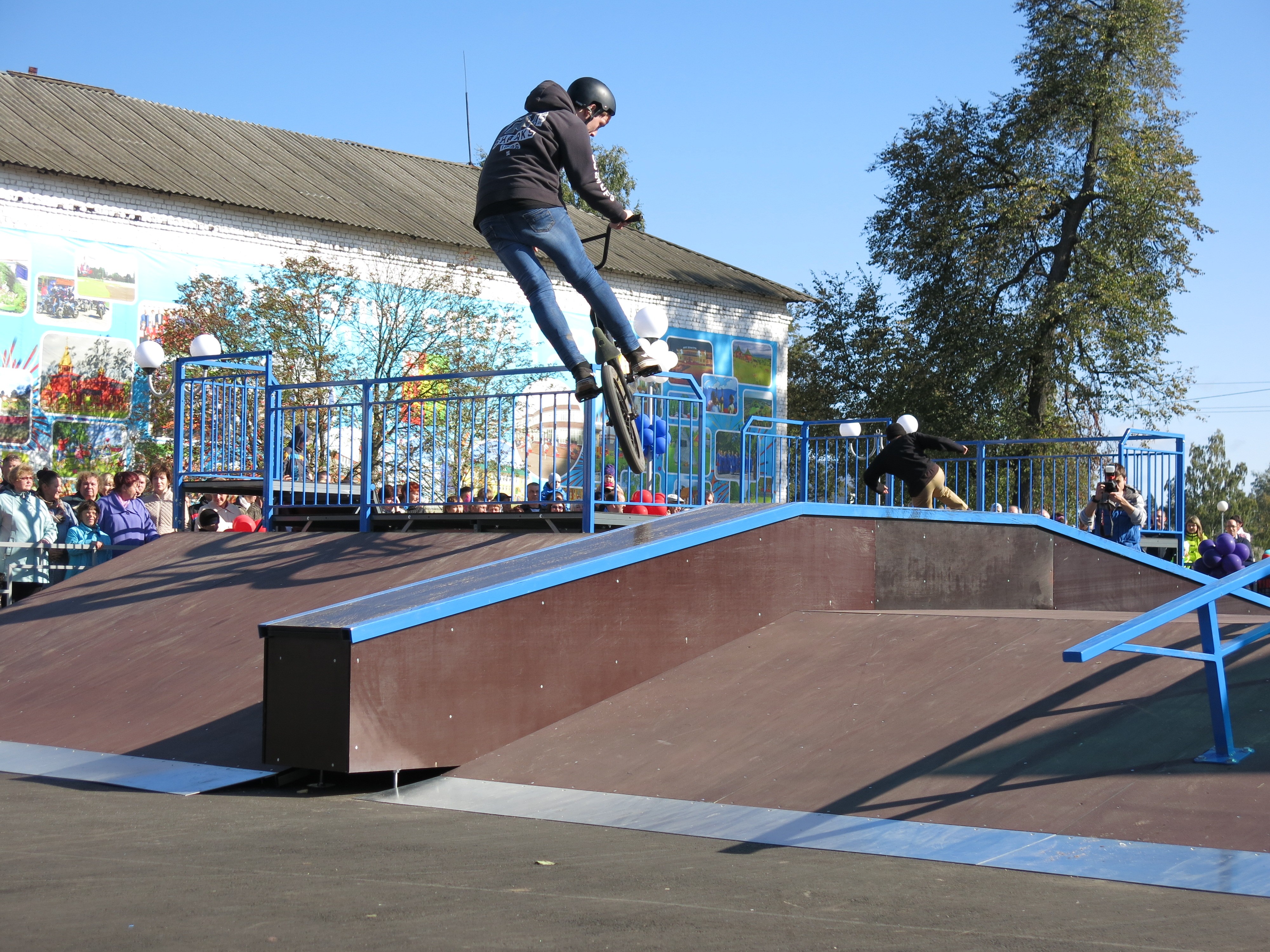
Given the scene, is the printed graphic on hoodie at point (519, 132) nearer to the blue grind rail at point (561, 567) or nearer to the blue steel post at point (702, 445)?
the blue grind rail at point (561, 567)

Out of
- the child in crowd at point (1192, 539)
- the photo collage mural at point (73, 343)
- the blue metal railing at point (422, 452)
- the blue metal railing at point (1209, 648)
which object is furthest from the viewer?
the photo collage mural at point (73, 343)

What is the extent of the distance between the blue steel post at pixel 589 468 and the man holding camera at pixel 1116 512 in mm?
6887

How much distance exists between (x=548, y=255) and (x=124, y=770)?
3649mm

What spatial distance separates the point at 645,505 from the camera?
9.77m

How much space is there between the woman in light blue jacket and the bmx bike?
259 inches

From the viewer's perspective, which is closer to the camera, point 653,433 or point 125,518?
point 653,433

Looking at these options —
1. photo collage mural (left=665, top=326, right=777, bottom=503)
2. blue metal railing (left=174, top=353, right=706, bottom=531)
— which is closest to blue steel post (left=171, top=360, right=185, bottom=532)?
blue metal railing (left=174, top=353, right=706, bottom=531)

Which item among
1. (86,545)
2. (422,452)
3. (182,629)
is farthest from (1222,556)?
(86,545)

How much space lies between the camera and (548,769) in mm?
6051

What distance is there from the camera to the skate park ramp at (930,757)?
4613 mm

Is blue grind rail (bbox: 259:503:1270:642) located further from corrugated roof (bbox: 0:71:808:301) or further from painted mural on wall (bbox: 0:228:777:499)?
corrugated roof (bbox: 0:71:808:301)

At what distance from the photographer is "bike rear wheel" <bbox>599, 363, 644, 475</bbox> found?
7891 millimetres

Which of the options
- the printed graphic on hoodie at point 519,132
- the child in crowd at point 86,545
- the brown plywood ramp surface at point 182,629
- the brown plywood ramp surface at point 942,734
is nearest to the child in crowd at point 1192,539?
the brown plywood ramp surface at point 942,734

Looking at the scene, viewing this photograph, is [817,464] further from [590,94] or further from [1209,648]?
[1209,648]
